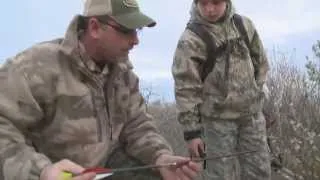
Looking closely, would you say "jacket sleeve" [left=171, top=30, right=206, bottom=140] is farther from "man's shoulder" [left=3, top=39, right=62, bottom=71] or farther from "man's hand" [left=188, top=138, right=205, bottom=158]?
"man's shoulder" [left=3, top=39, right=62, bottom=71]

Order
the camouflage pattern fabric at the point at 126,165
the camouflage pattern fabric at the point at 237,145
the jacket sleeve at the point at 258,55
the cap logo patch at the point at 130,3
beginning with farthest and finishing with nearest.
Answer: the jacket sleeve at the point at 258,55 → the camouflage pattern fabric at the point at 237,145 → the camouflage pattern fabric at the point at 126,165 → the cap logo patch at the point at 130,3

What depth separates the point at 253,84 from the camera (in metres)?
6.12

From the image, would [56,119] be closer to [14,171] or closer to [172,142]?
[14,171]

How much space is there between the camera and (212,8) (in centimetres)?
599

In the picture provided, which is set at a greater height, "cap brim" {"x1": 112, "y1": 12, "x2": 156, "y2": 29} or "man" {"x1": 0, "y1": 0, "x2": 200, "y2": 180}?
"cap brim" {"x1": 112, "y1": 12, "x2": 156, "y2": 29}

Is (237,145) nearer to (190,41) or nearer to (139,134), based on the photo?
(190,41)

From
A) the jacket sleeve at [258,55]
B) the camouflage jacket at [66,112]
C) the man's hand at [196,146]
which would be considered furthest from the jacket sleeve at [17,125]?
the jacket sleeve at [258,55]

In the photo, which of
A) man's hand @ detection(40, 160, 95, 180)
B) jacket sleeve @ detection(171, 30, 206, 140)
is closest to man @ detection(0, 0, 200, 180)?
man's hand @ detection(40, 160, 95, 180)

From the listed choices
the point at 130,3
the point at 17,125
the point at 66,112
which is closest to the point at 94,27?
the point at 130,3

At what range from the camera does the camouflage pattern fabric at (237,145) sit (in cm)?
609

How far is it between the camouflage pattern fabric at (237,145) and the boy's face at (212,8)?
0.79m

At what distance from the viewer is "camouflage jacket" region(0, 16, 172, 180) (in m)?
3.91

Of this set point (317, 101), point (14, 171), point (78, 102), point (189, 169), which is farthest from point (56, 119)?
point (317, 101)

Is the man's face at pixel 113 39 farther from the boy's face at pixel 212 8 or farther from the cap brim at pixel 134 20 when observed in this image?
the boy's face at pixel 212 8
